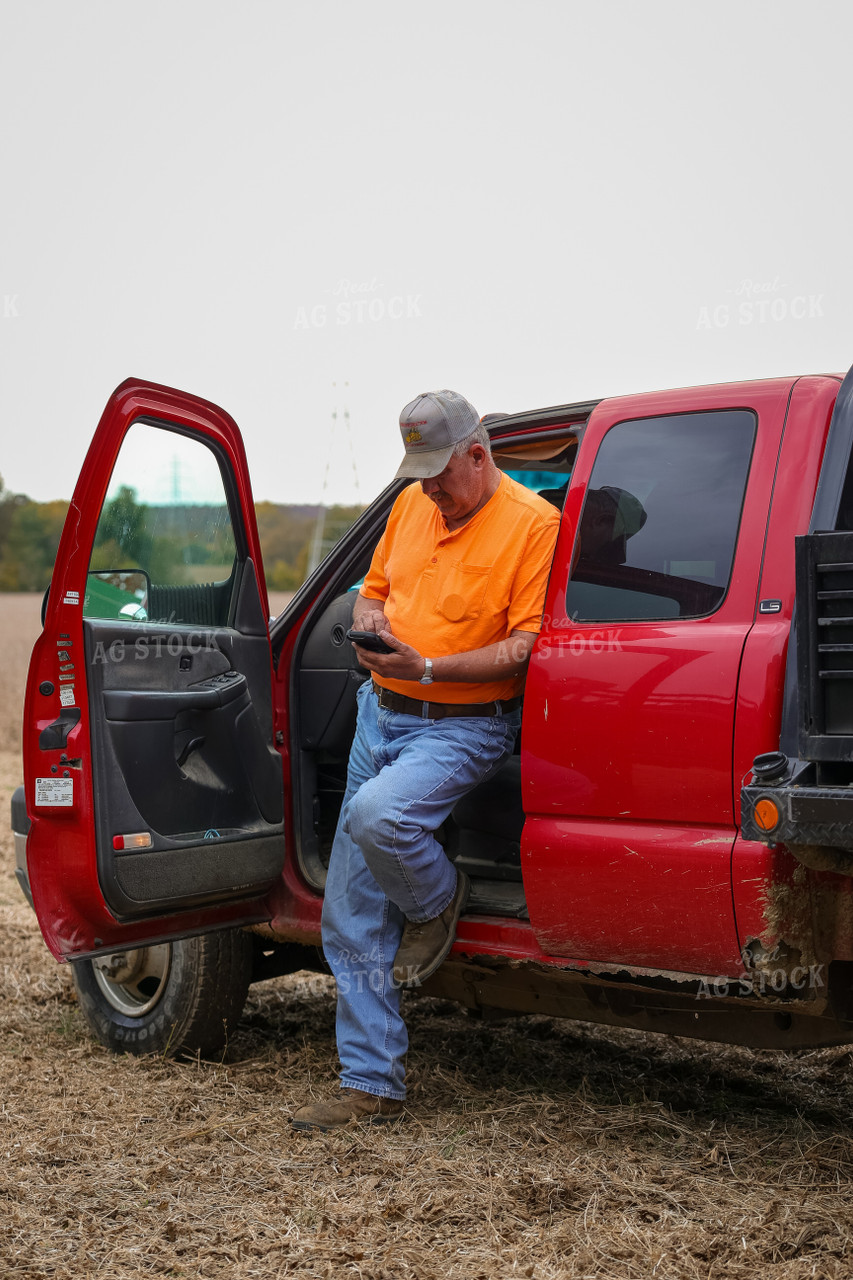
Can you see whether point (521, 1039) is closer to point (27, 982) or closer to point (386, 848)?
point (386, 848)

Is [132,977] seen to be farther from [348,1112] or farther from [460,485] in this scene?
[460,485]

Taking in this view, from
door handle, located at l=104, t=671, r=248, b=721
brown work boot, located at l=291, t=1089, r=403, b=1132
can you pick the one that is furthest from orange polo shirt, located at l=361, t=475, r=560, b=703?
brown work boot, located at l=291, t=1089, r=403, b=1132

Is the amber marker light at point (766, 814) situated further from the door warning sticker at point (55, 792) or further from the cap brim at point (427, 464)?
the door warning sticker at point (55, 792)

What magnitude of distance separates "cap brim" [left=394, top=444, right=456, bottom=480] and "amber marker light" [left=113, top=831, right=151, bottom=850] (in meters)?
1.25

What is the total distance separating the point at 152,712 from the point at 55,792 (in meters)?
0.35

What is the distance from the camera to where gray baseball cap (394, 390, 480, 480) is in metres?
3.38

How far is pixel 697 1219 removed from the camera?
2.79 m

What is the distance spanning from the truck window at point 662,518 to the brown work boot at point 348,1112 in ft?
4.83

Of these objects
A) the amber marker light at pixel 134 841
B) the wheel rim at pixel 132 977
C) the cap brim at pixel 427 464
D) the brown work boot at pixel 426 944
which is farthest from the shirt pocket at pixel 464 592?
the wheel rim at pixel 132 977

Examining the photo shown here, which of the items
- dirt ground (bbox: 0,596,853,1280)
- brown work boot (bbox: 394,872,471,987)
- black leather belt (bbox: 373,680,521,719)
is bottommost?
dirt ground (bbox: 0,596,853,1280)

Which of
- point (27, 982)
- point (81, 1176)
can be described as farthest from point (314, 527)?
point (81, 1176)

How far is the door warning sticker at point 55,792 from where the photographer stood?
343 centimetres

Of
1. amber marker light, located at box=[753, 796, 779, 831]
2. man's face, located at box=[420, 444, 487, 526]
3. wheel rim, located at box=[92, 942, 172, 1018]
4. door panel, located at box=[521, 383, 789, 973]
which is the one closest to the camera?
amber marker light, located at box=[753, 796, 779, 831]

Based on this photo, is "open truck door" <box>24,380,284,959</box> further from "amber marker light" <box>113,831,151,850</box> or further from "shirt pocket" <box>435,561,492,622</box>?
"shirt pocket" <box>435,561,492,622</box>
